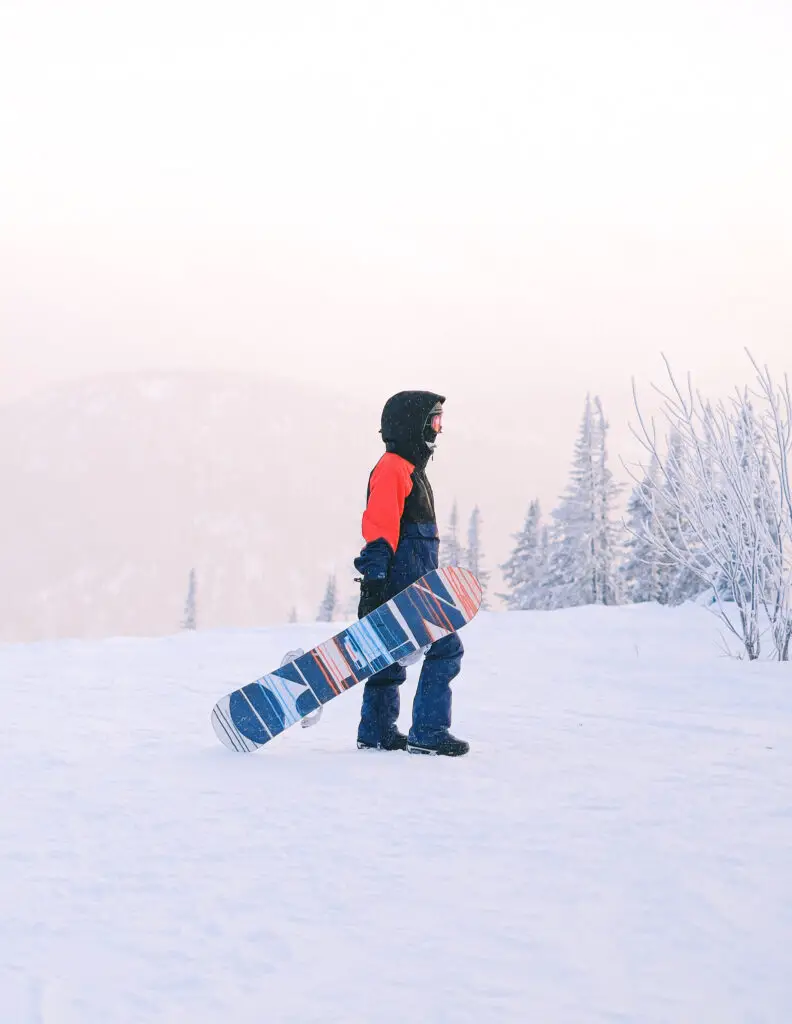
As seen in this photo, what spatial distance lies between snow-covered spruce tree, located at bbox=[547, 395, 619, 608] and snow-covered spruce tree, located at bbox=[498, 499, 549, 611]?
2.20 metres

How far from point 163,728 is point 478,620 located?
664 centimetres

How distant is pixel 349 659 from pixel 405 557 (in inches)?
21.2

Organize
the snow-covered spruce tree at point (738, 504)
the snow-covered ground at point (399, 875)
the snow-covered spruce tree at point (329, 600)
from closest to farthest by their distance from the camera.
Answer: the snow-covered ground at point (399, 875) < the snow-covered spruce tree at point (738, 504) < the snow-covered spruce tree at point (329, 600)

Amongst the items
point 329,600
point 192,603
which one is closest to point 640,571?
point 329,600

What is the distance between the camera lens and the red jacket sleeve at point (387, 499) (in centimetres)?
397

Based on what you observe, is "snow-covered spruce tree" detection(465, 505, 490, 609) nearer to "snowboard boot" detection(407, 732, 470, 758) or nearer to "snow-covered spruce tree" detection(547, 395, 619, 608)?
"snow-covered spruce tree" detection(547, 395, 619, 608)

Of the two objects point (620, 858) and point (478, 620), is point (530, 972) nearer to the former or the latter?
point (620, 858)

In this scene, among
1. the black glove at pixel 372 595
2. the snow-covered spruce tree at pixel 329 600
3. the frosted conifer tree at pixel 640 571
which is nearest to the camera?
the black glove at pixel 372 595

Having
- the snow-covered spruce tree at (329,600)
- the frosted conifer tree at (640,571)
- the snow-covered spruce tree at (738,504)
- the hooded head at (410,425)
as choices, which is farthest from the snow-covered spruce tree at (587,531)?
the hooded head at (410,425)

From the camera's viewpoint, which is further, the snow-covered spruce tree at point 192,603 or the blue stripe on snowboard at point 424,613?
the snow-covered spruce tree at point 192,603

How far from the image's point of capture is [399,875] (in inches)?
92.0

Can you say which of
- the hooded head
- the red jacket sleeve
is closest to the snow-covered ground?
the red jacket sleeve

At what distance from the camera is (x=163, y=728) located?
15.2 ft

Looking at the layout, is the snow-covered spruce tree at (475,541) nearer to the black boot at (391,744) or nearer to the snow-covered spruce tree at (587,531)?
the snow-covered spruce tree at (587,531)
